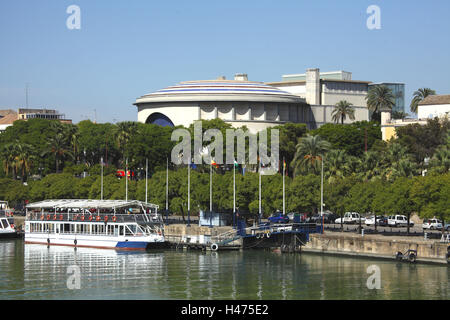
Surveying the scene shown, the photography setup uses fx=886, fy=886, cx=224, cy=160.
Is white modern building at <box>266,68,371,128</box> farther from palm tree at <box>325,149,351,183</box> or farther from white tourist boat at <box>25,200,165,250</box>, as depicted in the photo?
white tourist boat at <box>25,200,165,250</box>

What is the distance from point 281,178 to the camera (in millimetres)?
96812

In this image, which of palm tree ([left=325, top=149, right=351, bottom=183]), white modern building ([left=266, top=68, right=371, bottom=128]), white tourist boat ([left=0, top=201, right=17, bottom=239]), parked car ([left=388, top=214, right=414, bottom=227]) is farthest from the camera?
white modern building ([left=266, top=68, right=371, bottom=128])

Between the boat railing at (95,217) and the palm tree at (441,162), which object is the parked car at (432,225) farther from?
the boat railing at (95,217)

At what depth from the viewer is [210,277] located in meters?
65.8

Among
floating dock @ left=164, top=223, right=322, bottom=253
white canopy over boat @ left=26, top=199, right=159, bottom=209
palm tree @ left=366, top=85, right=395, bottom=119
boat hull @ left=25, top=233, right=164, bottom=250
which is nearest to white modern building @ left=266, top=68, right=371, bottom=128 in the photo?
palm tree @ left=366, top=85, right=395, bottom=119

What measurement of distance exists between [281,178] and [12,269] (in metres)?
34.7

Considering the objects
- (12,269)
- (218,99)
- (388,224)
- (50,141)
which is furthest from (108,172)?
(12,269)

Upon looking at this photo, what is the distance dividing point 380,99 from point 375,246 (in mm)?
96301

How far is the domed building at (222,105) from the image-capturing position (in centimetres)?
16250

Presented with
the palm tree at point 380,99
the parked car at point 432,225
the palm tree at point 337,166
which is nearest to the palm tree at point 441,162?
the parked car at point 432,225

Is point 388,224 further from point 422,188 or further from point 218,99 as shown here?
point 218,99

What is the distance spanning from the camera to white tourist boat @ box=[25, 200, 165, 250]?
280 feet

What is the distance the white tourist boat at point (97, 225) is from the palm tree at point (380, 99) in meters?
86.3

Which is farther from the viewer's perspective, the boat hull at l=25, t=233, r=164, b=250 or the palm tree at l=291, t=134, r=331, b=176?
the palm tree at l=291, t=134, r=331, b=176
